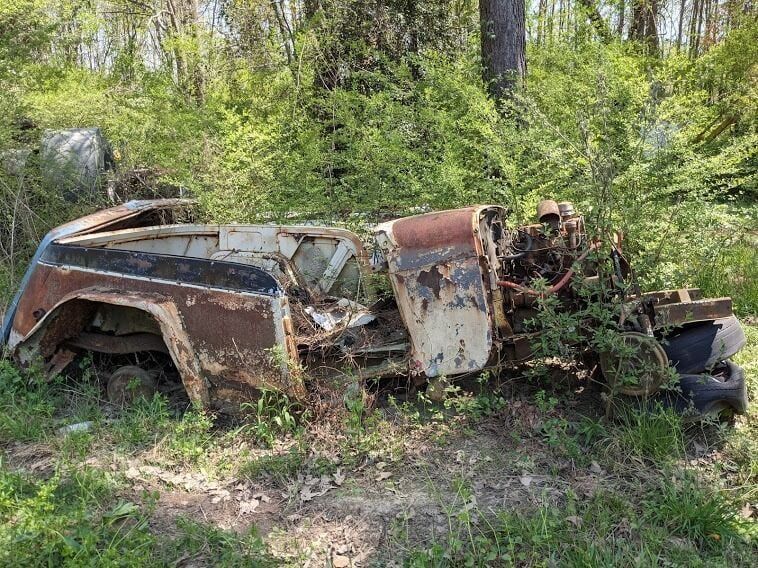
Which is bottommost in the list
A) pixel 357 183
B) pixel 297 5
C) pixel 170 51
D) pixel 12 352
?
pixel 12 352

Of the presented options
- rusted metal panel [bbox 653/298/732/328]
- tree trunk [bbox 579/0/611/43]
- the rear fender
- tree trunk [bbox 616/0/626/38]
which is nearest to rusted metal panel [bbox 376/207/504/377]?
rusted metal panel [bbox 653/298/732/328]

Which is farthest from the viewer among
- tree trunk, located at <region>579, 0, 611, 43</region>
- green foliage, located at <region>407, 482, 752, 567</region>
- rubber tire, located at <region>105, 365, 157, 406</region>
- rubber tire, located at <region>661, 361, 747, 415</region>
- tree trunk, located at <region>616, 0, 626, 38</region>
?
tree trunk, located at <region>616, 0, 626, 38</region>

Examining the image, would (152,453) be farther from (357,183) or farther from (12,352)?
(357,183)

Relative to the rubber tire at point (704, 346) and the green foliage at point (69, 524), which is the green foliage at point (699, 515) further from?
the green foliage at point (69, 524)

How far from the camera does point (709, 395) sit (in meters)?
3.37

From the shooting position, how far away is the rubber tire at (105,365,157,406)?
4160 millimetres

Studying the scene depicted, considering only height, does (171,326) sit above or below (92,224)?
below

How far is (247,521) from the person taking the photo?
3.05 metres

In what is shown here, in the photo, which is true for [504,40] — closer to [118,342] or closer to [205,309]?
[205,309]

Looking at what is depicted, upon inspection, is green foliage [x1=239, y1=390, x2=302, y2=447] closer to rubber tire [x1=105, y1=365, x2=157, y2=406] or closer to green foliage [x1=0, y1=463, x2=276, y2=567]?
green foliage [x1=0, y1=463, x2=276, y2=567]

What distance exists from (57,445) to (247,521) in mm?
1481

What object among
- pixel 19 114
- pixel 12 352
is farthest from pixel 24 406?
pixel 19 114

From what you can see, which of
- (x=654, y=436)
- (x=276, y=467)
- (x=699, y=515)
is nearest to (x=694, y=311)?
(x=654, y=436)

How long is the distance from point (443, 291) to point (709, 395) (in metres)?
1.60
